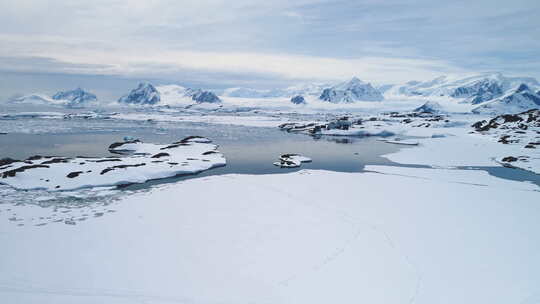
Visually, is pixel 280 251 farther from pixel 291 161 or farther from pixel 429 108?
pixel 429 108

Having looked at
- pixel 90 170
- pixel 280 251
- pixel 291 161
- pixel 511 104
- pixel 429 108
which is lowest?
pixel 280 251

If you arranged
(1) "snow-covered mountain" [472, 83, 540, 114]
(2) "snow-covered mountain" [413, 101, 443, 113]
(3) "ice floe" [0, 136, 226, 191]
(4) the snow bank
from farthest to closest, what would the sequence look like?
(2) "snow-covered mountain" [413, 101, 443, 113] < (1) "snow-covered mountain" [472, 83, 540, 114] < (3) "ice floe" [0, 136, 226, 191] < (4) the snow bank

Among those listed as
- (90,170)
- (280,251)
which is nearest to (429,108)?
(90,170)

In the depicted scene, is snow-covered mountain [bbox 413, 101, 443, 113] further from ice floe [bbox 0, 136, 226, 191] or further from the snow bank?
the snow bank

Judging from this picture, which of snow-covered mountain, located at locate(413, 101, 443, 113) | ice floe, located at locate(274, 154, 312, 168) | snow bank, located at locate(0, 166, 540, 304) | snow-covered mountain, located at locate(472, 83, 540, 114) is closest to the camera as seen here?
snow bank, located at locate(0, 166, 540, 304)

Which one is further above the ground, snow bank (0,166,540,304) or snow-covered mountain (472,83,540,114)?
snow-covered mountain (472,83,540,114)

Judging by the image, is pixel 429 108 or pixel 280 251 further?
pixel 429 108

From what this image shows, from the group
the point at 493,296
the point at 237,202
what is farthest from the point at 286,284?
the point at 237,202

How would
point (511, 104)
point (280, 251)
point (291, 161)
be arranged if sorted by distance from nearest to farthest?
point (280, 251) < point (291, 161) < point (511, 104)

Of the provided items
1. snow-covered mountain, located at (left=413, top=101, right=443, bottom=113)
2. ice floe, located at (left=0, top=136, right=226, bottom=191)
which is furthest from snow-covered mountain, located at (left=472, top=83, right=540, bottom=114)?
ice floe, located at (left=0, top=136, right=226, bottom=191)
